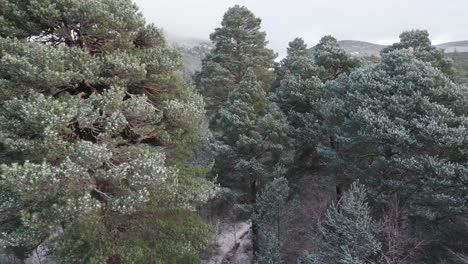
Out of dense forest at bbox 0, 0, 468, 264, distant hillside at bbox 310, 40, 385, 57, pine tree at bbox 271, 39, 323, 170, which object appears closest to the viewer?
dense forest at bbox 0, 0, 468, 264

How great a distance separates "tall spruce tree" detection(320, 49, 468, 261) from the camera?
12312 mm

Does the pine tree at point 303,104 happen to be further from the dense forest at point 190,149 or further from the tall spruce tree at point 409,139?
the tall spruce tree at point 409,139

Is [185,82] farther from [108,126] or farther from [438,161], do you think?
[438,161]

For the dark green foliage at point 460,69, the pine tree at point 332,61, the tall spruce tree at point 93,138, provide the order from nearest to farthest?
1. the tall spruce tree at point 93,138
2. the pine tree at point 332,61
3. the dark green foliage at point 460,69

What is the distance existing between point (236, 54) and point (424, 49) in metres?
11.7

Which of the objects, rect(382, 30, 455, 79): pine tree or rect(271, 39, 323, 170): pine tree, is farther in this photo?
rect(271, 39, 323, 170): pine tree

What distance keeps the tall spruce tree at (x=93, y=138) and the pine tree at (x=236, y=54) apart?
1361cm

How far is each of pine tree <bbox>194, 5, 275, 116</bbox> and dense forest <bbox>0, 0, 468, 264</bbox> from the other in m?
5.52

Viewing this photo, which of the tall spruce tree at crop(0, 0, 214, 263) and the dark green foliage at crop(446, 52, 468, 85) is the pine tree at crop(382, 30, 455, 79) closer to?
the dark green foliage at crop(446, 52, 468, 85)

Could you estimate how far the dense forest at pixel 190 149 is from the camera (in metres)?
8.27

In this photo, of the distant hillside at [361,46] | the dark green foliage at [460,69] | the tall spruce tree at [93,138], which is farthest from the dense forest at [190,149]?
the distant hillside at [361,46]

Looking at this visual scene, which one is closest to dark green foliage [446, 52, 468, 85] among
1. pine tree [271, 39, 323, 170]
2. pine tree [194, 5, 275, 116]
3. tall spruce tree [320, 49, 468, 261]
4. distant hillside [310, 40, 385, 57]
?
tall spruce tree [320, 49, 468, 261]

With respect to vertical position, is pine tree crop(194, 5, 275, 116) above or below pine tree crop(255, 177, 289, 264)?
above

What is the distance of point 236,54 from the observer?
25562 millimetres
